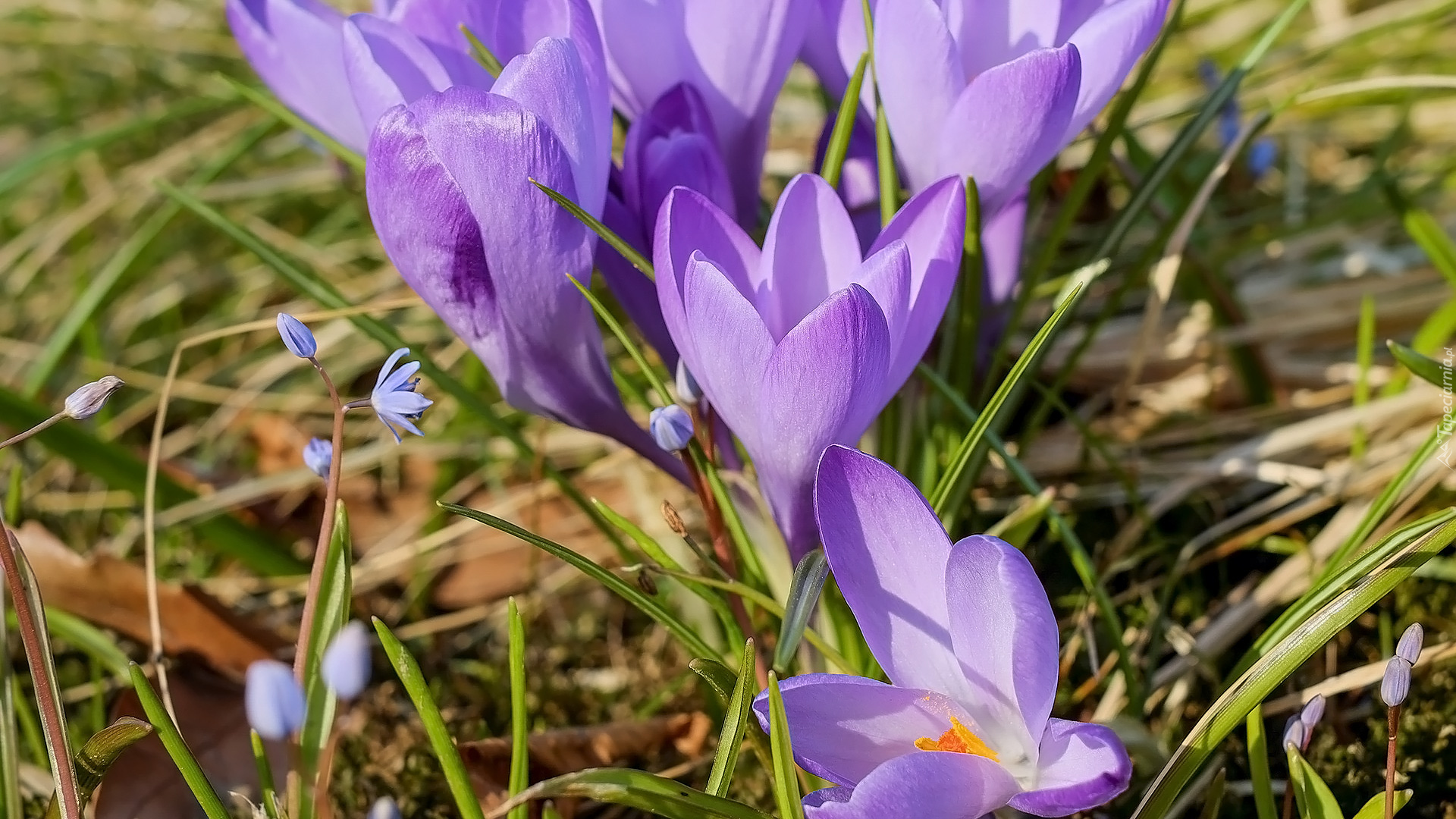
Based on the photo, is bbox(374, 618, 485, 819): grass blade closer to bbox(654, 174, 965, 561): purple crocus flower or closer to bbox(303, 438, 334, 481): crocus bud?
bbox(303, 438, 334, 481): crocus bud

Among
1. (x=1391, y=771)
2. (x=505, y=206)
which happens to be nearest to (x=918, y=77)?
(x=505, y=206)

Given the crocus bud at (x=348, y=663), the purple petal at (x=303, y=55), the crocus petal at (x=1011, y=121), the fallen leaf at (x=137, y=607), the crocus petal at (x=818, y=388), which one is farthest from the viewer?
the fallen leaf at (x=137, y=607)

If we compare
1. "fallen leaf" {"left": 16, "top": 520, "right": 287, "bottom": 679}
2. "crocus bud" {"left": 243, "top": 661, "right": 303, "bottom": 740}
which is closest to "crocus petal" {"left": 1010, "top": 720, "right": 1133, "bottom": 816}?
"crocus bud" {"left": 243, "top": 661, "right": 303, "bottom": 740}

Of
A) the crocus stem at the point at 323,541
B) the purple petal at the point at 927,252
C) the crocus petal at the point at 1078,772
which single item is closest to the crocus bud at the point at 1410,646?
the crocus petal at the point at 1078,772

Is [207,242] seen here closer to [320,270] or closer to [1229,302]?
[320,270]

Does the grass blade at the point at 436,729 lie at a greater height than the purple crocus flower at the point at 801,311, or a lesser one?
lesser

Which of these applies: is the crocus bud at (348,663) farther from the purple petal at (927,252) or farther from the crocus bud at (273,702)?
the purple petal at (927,252)
